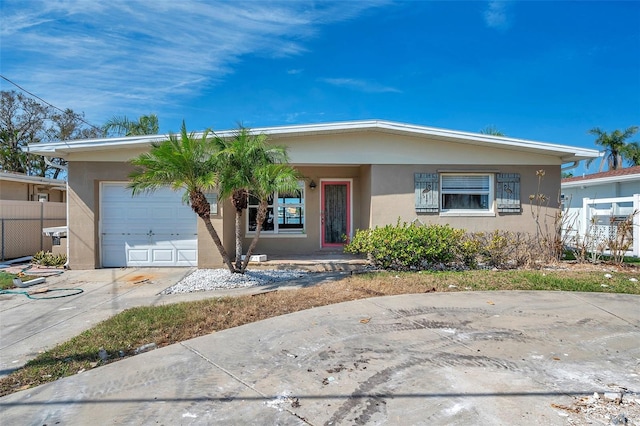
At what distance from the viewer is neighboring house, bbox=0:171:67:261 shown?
1225 cm

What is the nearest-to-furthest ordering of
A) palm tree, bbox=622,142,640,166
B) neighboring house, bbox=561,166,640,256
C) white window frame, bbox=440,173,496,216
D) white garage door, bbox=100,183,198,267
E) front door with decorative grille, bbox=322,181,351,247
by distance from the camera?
1. white garage door, bbox=100,183,198,267
2. white window frame, bbox=440,173,496,216
3. neighboring house, bbox=561,166,640,256
4. front door with decorative grille, bbox=322,181,351,247
5. palm tree, bbox=622,142,640,166

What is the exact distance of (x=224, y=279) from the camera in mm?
7977

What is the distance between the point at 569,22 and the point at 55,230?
16542 mm

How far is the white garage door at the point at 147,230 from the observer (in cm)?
997

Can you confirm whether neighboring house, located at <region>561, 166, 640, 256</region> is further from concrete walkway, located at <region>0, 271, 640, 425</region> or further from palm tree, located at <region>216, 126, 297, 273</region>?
palm tree, located at <region>216, 126, 297, 273</region>

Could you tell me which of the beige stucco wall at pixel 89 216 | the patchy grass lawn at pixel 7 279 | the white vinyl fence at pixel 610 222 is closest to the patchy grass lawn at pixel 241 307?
the white vinyl fence at pixel 610 222

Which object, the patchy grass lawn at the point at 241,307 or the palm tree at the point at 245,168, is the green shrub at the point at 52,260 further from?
the palm tree at the point at 245,168

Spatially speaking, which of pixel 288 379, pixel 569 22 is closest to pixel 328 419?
pixel 288 379

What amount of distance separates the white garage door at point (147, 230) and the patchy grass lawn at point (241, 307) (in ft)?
12.1

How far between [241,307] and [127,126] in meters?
13.7

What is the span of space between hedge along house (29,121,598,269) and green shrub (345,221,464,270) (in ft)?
4.68

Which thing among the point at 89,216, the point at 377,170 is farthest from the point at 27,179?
the point at 377,170

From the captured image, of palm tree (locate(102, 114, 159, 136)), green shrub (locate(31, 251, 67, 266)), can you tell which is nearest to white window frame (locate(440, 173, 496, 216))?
green shrub (locate(31, 251, 67, 266))

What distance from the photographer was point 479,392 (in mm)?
3191
